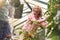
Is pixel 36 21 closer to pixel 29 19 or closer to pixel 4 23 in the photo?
pixel 29 19

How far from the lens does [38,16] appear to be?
1366mm

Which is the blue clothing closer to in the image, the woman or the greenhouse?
the greenhouse

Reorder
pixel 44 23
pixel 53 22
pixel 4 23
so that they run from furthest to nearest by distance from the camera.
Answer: pixel 4 23 < pixel 44 23 < pixel 53 22

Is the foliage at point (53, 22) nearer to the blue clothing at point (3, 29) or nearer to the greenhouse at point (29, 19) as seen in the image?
the greenhouse at point (29, 19)

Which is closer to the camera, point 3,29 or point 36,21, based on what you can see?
point 36,21

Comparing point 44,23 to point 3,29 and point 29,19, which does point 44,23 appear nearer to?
point 29,19

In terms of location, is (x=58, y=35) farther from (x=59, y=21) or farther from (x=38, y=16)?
(x=38, y=16)

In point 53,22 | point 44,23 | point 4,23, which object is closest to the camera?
point 53,22

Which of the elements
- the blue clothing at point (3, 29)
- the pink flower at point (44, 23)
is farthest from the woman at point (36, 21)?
the blue clothing at point (3, 29)

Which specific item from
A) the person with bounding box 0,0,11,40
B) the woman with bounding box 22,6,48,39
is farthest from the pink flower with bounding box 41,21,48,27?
the person with bounding box 0,0,11,40

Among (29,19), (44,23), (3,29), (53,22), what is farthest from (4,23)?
(53,22)

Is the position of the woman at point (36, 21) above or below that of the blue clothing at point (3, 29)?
above

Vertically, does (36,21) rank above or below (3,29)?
above

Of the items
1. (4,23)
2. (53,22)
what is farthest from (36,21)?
(4,23)
